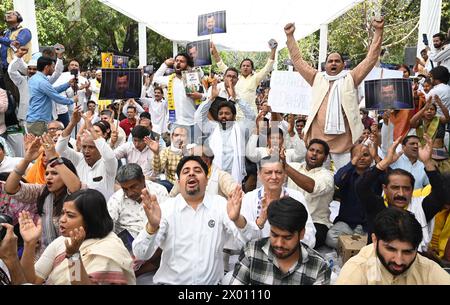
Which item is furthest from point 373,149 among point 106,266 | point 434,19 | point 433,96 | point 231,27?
point 231,27

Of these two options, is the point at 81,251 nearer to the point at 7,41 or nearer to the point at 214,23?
the point at 7,41

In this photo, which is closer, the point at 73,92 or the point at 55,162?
the point at 55,162

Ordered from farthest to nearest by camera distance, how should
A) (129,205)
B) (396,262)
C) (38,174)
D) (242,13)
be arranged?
(242,13), (38,174), (129,205), (396,262)

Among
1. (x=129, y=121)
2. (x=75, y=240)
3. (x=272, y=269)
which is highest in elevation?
(x=129, y=121)

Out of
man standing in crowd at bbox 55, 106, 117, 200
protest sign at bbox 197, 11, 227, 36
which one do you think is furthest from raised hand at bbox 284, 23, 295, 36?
protest sign at bbox 197, 11, 227, 36

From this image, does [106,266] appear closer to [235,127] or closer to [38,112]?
[235,127]

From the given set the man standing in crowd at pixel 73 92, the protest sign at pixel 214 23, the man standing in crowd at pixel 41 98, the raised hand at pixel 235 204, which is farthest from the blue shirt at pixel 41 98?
the raised hand at pixel 235 204

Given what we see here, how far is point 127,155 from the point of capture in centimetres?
523

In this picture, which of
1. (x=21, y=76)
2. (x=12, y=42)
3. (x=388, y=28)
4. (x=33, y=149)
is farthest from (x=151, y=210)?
(x=388, y=28)

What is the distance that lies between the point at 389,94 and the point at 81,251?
3176 millimetres

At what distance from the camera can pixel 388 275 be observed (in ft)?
7.31

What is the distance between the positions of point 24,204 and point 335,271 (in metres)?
2.33

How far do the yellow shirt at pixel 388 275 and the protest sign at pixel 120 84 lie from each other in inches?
144

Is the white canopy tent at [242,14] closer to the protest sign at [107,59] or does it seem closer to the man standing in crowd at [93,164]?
the protest sign at [107,59]
